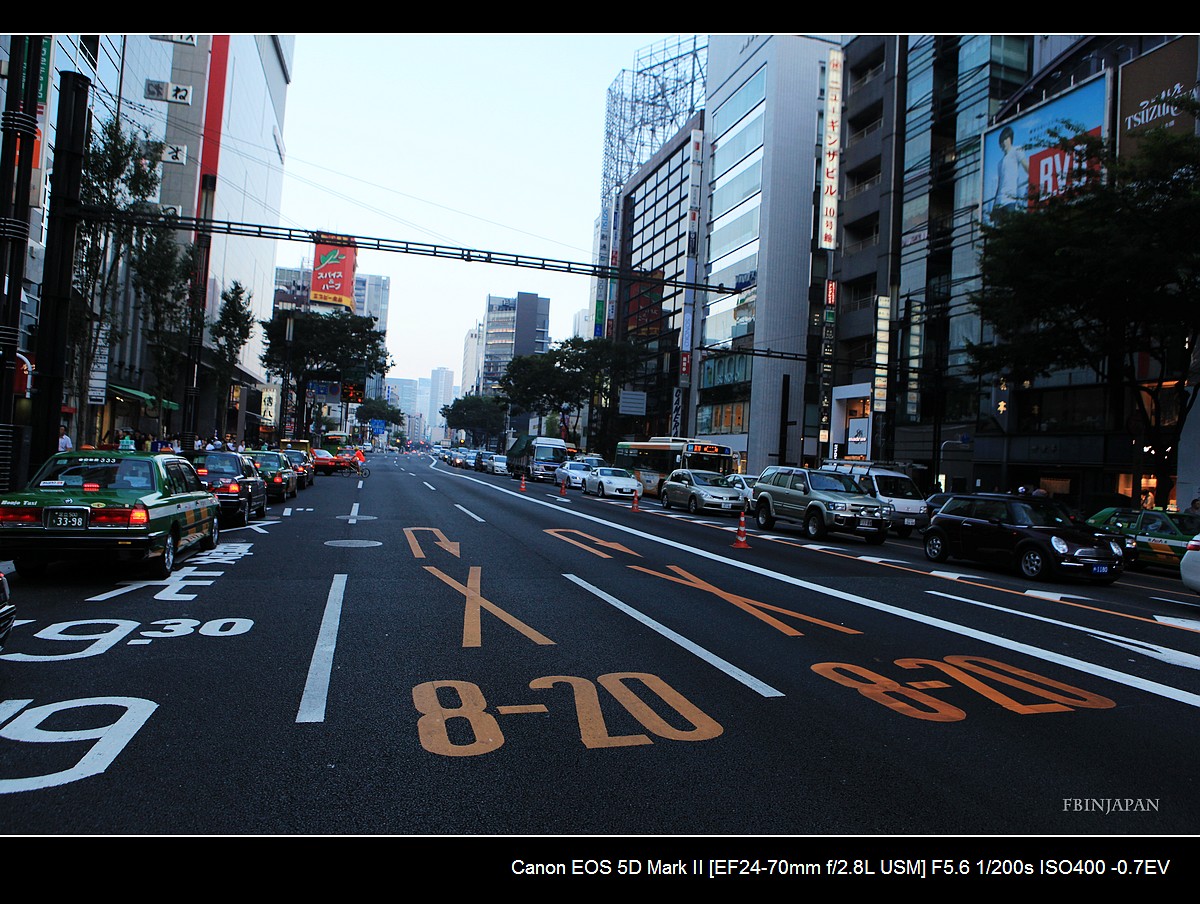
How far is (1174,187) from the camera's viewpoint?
18.9 meters

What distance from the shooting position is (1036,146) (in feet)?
87.7

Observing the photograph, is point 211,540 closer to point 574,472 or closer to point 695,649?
point 695,649

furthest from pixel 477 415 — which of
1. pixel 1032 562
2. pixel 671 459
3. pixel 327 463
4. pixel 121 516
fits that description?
pixel 121 516

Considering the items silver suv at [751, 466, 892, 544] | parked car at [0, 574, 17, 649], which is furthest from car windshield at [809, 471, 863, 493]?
parked car at [0, 574, 17, 649]

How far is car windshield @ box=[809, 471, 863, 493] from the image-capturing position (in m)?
20.8

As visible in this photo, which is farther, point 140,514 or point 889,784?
point 140,514

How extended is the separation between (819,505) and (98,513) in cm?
1580

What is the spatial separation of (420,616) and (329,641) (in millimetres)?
1339

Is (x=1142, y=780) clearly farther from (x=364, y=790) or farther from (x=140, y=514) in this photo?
(x=140, y=514)

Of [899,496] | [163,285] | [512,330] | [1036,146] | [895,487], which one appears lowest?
[899,496]

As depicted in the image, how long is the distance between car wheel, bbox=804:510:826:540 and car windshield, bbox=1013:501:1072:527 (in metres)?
5.58

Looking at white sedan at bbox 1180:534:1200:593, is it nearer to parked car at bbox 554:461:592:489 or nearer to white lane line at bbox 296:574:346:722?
white lane line at bbox 296:574:346:722
